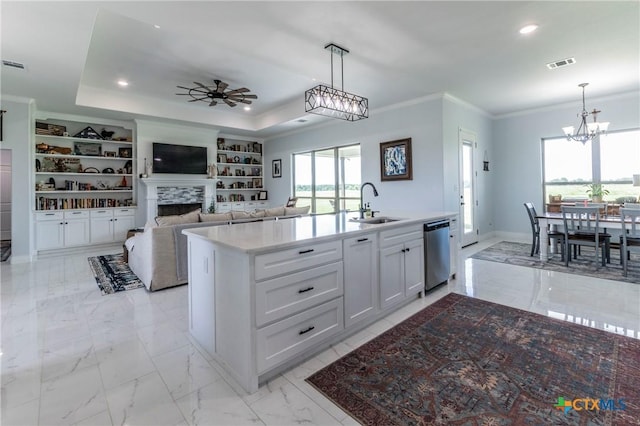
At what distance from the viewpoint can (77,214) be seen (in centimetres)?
605

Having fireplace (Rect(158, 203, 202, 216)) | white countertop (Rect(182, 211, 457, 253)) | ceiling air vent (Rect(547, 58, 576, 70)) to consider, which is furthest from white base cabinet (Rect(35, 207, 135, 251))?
ceiling air vent (Rect(547, 58, 576, 70))

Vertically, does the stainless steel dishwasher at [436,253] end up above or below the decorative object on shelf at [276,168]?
below

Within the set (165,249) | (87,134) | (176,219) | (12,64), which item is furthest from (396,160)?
(87,134)

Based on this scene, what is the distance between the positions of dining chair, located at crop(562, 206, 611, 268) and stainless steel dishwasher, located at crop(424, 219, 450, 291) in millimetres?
2231

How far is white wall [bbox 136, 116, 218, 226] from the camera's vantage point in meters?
6.66

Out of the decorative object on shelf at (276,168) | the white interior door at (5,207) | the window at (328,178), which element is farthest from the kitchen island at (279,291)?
the white interior door at (5,207)

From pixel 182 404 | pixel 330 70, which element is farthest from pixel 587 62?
pixel 182 404

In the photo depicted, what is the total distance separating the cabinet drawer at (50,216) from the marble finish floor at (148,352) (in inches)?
77.6

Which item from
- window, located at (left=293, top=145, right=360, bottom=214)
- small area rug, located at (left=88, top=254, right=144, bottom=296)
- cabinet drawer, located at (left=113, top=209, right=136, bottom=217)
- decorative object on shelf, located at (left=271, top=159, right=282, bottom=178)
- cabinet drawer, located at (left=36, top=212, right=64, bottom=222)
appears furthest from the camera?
decorative object on shelf, located at (left=271, top=159, right=282, bottom=178)

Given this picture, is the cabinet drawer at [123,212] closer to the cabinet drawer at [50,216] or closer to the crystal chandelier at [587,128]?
the cabinet drawer at [50,216]

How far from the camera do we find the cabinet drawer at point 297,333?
1.90 metres

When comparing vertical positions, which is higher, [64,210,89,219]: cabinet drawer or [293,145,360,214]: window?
[293,145,360,214]: window

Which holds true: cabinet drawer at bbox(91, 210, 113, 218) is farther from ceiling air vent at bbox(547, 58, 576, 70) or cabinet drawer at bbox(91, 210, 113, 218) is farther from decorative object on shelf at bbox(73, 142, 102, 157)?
ceiling air vent at bbox(547, 58, 576, 70)

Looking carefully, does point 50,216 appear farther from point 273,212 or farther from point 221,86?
point 273,212
